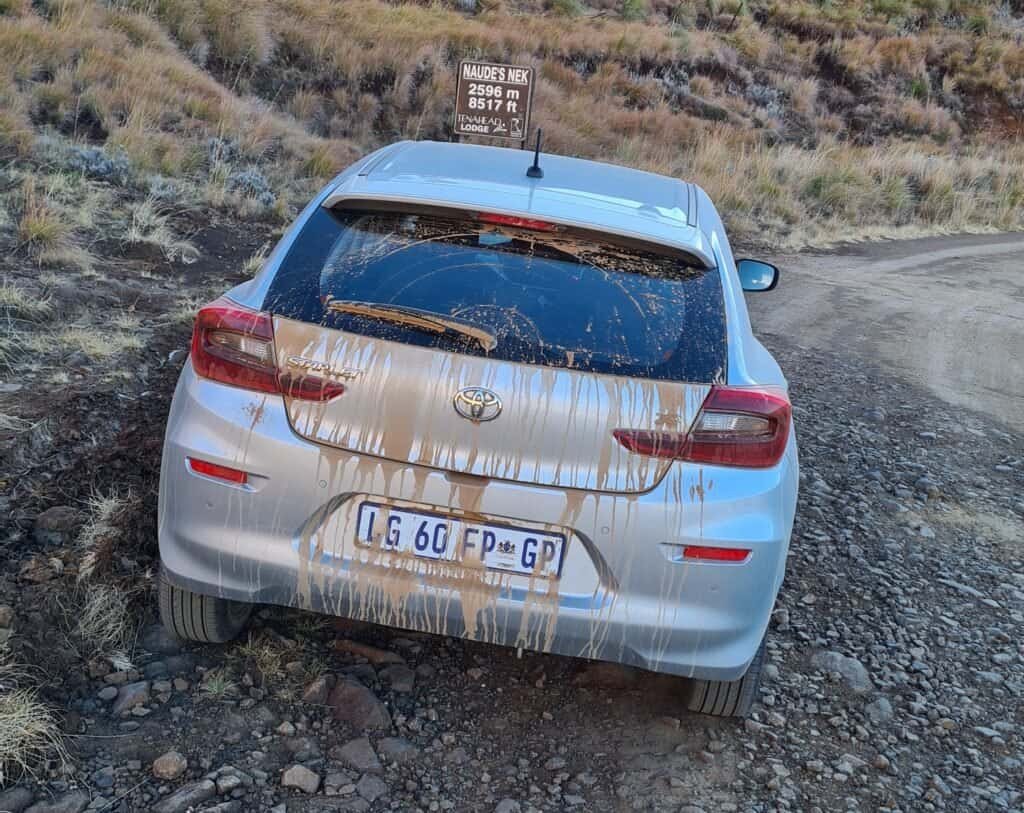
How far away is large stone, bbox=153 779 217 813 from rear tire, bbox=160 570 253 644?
22.2 inches

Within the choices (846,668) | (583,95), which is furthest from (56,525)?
(583,95)

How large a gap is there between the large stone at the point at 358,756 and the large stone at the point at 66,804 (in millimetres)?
664

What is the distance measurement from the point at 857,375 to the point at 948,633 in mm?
4298

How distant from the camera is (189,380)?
9.52 ft

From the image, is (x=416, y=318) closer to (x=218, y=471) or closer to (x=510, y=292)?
(x=510, y=292)

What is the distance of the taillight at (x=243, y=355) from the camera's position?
2705 millimetres

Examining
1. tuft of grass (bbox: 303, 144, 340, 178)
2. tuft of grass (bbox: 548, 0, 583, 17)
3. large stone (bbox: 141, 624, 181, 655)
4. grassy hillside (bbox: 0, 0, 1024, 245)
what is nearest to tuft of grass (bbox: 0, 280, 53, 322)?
grassy hillside (bbox: 0, 0, 1024, 245)

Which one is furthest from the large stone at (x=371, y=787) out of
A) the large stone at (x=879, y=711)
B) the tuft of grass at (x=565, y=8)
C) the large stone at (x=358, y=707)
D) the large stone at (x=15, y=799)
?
the tuft of grass at (x=565, y=8)

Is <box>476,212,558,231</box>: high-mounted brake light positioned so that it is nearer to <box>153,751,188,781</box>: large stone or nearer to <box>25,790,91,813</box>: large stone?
<box>153,751,188,781</box>: large stone

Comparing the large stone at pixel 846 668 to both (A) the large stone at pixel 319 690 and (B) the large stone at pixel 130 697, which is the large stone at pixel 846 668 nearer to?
(A) the large stone at pixel 319 690

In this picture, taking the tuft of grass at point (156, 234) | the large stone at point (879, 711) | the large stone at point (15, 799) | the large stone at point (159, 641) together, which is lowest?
the tuft of grass at point (156, 234)

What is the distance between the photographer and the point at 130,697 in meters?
3.04

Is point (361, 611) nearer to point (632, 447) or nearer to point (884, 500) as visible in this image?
point (632, 447)

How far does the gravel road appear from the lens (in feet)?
9.39
